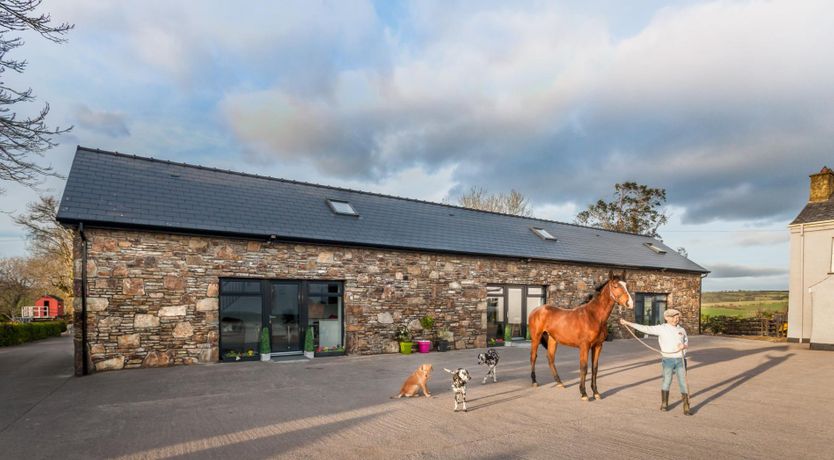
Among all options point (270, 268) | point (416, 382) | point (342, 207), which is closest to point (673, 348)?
point (416, 382)

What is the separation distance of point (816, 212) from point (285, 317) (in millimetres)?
23078

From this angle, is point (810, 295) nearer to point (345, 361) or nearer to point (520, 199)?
point (345, 361)

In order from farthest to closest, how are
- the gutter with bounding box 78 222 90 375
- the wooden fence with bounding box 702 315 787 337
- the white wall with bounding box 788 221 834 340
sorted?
the wooden fence with bounding box 702 315 787 337 < the white wall with bounding box 788 221 834 340 < the gutter with bounding box 78 222 90 375

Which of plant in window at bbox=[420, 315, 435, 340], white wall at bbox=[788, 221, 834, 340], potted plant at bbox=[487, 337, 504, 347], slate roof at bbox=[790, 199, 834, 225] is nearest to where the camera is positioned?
plant in window at bbox=[420, 315, 435, 340]

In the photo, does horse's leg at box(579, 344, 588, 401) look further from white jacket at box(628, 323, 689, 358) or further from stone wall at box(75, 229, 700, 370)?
stone wall at box(75, 229, 700, 370)

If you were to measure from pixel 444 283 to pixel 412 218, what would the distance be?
3123 millimetres

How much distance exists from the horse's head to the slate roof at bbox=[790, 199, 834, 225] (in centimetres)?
1737

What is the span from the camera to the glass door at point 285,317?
1337 centimetres

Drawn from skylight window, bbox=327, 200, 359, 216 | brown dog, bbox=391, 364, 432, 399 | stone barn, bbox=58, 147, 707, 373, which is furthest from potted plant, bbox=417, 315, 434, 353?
brown dog, bbox=391, 364, 432, 399

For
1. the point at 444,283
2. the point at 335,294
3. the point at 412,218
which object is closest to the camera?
the point at 335,294

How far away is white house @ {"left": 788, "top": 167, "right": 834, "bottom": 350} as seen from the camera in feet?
59.4

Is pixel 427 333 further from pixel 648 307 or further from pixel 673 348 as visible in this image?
pixel 648 307

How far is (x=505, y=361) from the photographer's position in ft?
44.4

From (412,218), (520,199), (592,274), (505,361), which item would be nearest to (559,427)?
(505,361)
